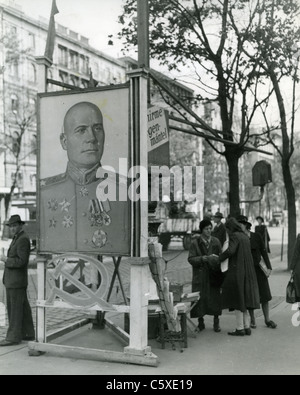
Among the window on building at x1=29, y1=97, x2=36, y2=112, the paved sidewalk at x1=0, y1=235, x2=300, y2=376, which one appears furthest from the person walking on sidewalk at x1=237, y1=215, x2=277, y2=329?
the window on building at x1=29, y1=97, x2=36, y2=112

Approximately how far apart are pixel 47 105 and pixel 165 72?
724cm

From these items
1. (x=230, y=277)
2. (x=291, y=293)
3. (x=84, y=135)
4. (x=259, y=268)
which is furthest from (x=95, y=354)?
(x=291, y=293)

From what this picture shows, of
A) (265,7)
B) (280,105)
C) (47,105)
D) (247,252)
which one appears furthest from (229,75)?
(47,105)

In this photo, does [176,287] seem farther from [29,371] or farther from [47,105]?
[47,105]

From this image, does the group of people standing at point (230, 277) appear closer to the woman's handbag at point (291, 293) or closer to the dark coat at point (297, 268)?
the woman's handbag at point (291, 293)

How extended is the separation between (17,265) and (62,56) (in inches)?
1607

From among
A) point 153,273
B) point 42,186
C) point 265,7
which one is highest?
point 265,7

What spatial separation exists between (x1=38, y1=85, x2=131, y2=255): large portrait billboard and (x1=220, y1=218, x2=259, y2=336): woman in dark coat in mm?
2155

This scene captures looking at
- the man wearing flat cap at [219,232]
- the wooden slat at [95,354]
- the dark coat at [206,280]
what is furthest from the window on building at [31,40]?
the wooden slat at [95,354]

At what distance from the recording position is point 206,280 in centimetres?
806

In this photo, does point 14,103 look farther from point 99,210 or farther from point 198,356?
point 198,356

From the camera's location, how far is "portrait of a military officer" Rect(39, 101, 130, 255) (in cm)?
640

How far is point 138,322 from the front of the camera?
620 centimetres

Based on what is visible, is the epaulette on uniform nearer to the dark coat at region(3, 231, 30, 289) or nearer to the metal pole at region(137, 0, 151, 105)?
the dark coat at region(3, 231, 30, 289)
